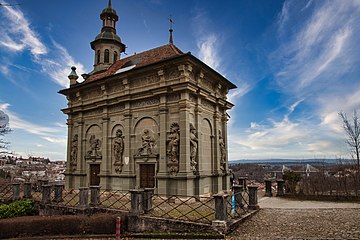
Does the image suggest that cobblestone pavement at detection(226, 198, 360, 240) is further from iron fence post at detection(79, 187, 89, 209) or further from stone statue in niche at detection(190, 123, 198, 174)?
iron fence post at detection(79, 187, 89, 209)

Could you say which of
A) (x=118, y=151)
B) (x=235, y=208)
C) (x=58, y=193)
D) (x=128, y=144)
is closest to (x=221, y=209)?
(x=235, y=208)

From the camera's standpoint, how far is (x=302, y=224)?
32.0ft

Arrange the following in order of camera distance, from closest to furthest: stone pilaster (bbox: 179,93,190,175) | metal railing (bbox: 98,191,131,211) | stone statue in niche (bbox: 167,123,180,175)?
metal railing (bbox: 98,191,131,211), stone pilaster (bbox: 179,93,190,175), stone statue in niche (bbox: 167,123,180,175)

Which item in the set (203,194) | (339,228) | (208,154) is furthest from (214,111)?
(339,228)

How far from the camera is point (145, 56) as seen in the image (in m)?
19.5

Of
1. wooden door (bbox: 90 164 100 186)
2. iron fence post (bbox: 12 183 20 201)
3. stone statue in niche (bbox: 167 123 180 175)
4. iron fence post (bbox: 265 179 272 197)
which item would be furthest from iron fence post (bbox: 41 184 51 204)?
iron fence post (bbox: 265 179 272 197)

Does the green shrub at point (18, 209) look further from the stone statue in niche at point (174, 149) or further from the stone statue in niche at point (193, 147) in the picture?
Result: the stone statue in niche at point (193, 147)

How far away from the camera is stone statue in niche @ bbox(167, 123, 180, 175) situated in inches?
559

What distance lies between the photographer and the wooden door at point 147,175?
609 inches

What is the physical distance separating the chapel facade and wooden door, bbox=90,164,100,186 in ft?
0.24

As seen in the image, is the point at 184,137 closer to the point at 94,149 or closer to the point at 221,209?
the point at 221,209

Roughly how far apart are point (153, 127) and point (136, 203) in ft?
19.3

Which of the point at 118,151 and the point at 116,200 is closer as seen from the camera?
the point at 116,200

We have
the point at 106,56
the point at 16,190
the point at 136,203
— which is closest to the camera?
the point at 136,203
